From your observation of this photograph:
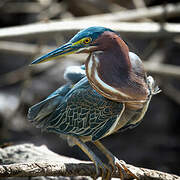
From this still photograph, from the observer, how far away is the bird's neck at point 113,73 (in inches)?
71.0

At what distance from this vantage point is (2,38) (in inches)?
109

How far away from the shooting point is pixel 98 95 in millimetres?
2035

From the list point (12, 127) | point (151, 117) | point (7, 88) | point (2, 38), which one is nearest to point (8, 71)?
point (7, 88)

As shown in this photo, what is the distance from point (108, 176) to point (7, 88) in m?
3.19

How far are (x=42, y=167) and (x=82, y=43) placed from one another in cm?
59

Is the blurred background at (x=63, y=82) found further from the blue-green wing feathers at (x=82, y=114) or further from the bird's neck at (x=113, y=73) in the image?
the bird's neck at (x=113, y=73)

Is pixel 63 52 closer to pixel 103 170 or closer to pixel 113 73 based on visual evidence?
pixel 113 73

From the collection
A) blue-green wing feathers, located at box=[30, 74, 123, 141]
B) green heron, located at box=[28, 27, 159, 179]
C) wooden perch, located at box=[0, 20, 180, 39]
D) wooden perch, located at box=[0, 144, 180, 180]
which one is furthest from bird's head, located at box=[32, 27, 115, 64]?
wooden perch, located at box=[0, 20, 180, 39]

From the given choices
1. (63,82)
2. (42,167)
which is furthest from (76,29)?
(63,82)

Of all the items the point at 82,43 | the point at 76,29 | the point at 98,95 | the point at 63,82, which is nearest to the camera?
the point at 82,43

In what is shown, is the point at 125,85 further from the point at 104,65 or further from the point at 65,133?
the point at 65,133

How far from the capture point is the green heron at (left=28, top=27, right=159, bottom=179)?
1.78 metres

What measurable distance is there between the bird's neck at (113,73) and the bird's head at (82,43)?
58 mm

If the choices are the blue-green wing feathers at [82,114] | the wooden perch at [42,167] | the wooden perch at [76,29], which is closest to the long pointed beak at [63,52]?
the blue-green wing feathers at [82,114]
